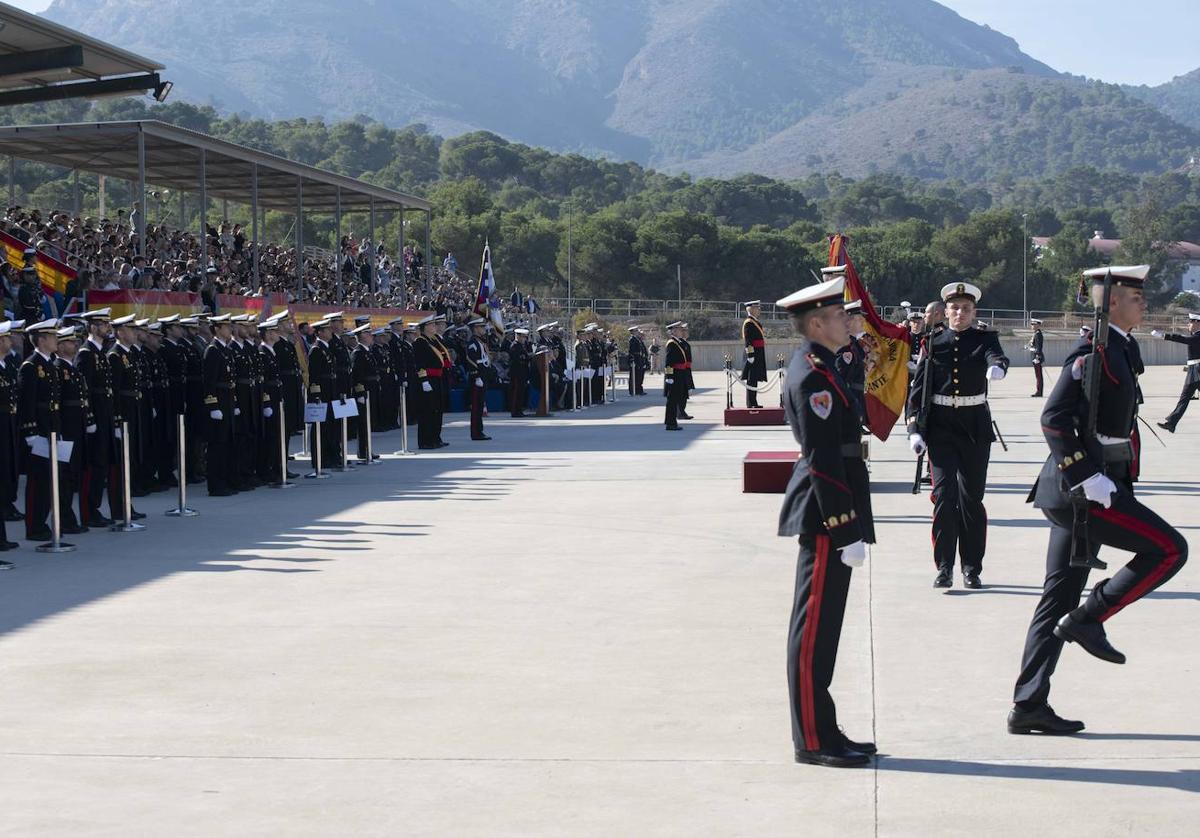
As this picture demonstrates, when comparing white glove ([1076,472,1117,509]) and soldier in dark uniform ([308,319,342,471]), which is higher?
soldier in dark uniform ([308,319,342,471])

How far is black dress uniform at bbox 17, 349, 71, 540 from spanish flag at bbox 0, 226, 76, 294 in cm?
900

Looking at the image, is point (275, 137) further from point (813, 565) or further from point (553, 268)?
point (813, 565)

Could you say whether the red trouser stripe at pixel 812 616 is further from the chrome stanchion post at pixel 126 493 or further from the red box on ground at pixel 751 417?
the red box on ground at pixel 751 417

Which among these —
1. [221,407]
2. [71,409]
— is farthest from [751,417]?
[71,409]

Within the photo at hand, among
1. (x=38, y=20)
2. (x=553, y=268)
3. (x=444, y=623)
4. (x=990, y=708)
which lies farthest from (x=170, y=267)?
(x=553, y=268)

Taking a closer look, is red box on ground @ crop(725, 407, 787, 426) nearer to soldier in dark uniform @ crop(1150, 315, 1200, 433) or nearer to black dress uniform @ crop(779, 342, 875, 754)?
soldier in dark uniform @ crop(1150, 315, 1200, 433)

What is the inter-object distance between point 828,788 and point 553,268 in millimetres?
90226

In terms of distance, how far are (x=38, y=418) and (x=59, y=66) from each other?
10117mm

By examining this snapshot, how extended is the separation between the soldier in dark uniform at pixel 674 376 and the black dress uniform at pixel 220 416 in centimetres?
986

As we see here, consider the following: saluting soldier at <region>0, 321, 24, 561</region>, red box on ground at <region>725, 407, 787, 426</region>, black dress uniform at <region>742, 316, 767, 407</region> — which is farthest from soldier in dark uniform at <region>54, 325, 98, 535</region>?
red box on ground at <region>725, 407, 787, 426</region>

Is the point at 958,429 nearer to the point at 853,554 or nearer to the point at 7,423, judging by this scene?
the point at 853,554

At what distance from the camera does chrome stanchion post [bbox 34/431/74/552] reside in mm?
12383

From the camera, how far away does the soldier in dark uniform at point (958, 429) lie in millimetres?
9992

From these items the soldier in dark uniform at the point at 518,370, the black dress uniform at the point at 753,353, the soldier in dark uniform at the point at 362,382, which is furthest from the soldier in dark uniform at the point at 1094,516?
the soldier in dark uniform at the point at 518,370
